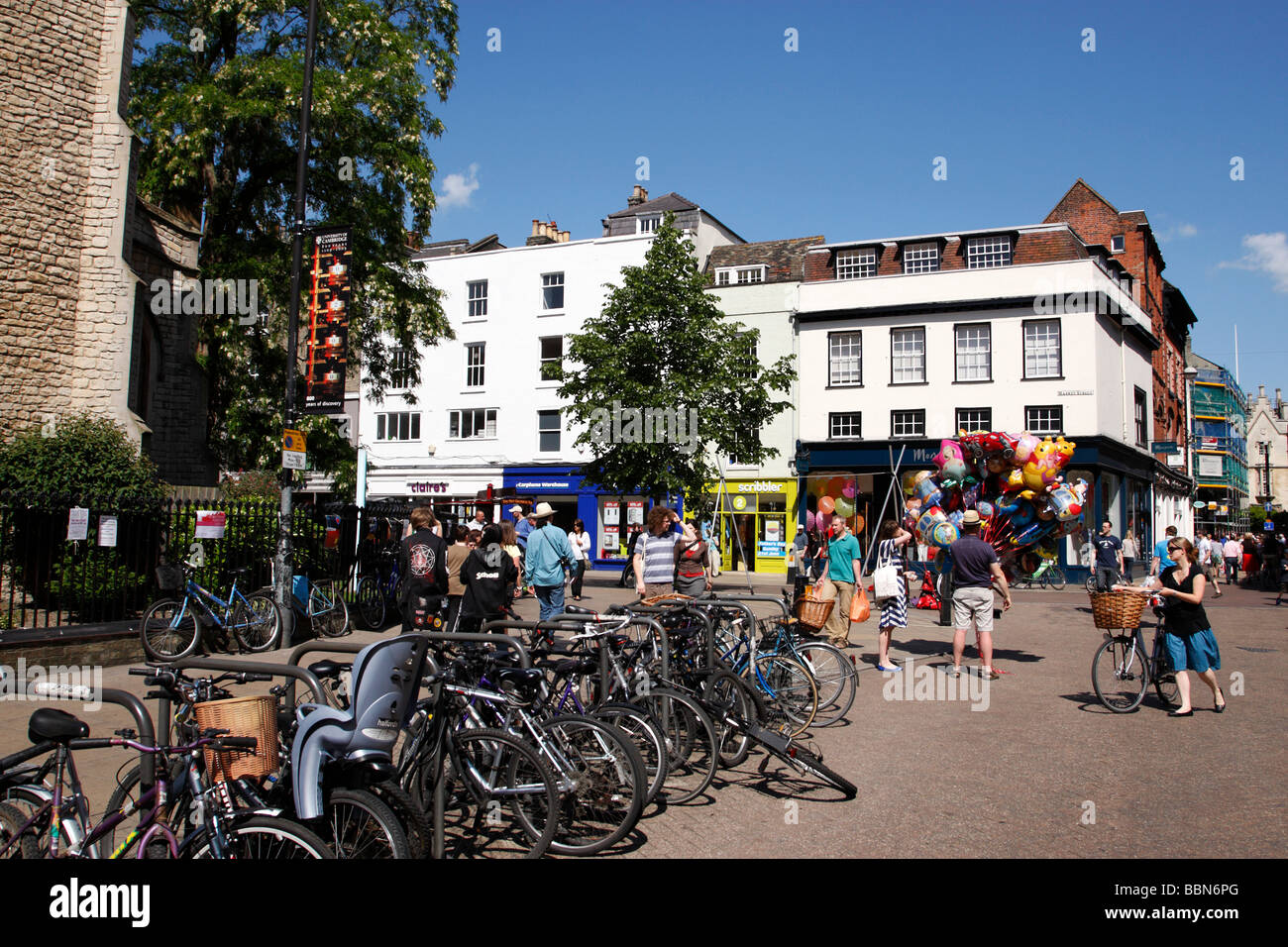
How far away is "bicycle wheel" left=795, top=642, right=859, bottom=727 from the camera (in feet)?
27.5

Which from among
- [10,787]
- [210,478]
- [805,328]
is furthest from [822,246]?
[10,787]

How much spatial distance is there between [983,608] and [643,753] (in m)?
6.64

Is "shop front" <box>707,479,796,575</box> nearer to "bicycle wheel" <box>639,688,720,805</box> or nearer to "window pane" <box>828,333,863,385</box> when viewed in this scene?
"window pane" <box>828,333,863,385</box>

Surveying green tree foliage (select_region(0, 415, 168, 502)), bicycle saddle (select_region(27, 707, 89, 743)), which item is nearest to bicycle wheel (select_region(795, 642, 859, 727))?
bicycle saddle (select_region(27, 707, 89, 743))

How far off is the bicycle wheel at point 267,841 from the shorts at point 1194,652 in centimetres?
820

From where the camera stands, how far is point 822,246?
1419 inches

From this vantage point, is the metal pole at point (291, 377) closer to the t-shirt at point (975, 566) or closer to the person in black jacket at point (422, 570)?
the person in black jacket at point (422, 570)

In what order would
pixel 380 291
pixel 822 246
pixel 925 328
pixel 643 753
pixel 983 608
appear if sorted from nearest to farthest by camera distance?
pixel 643 753 → pixel 983 608 → pixel 380 291 → pixel 925 328 → pixel 822 246

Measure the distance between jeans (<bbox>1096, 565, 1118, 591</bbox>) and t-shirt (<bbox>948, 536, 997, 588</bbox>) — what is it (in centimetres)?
1381

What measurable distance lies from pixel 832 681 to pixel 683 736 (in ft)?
9.38

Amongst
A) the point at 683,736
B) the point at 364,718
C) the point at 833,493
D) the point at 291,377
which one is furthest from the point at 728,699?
the point at 833,493

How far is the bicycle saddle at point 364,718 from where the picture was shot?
3.76m
